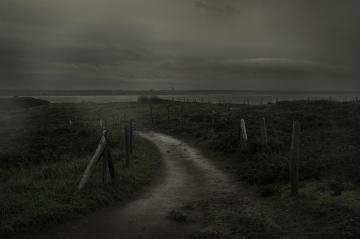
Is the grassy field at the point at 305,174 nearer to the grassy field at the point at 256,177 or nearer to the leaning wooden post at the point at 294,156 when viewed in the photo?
the grassy field at the point at 256,177

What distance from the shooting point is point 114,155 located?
1975 centimetres

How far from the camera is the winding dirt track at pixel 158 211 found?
31.1ft

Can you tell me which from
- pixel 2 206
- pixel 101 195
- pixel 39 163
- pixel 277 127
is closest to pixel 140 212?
pixel 101 195

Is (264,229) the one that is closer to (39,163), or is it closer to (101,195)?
(101,195)

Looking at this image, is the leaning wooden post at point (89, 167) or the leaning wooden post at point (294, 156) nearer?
the leaning wooden post at point (294, 156)

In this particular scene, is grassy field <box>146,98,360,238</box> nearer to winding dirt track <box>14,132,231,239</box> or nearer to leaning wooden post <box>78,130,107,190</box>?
winding dirt track <box>14,132,231,239</box>

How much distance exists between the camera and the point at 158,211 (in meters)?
11.4

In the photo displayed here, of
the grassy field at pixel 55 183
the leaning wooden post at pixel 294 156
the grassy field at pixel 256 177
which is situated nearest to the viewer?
the grassy field at pixel 256 177

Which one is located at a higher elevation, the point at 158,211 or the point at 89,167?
the point at 89,167

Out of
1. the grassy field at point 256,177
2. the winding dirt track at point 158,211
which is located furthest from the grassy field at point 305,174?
the winding dirt track at point 158,211

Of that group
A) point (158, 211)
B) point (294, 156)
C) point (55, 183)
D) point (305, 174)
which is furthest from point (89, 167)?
point (305, 174)

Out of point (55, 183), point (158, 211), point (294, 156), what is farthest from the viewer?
point (55, 183)

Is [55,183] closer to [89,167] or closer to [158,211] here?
[89,167]

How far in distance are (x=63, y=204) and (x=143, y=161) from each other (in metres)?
8.61
